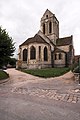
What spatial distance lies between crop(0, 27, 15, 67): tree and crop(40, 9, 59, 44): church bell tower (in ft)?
84.6

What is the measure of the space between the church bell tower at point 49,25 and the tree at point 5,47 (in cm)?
2578

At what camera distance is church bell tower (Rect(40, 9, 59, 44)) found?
41.0m

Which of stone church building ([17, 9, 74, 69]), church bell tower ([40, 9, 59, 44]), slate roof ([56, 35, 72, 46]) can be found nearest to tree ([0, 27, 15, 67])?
stone church building ([17, 9, 74, 69])

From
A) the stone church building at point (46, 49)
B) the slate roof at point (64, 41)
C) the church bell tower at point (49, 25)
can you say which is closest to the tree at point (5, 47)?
the stone church building at point (46, 49)

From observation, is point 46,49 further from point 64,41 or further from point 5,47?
point 5,47

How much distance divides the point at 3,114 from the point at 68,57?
3332cm

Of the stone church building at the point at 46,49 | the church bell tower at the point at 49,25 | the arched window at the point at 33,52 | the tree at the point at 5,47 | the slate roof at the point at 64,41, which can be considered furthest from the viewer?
the church bell tower at the point at 49,25

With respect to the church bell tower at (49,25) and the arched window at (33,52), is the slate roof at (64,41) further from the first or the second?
the arched window at (33,52)

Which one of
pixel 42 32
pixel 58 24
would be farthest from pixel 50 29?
pixel 58 24

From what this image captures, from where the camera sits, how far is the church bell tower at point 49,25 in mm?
40956

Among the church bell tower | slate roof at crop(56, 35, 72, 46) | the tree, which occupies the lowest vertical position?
the tree

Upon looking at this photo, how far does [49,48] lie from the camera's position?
35.1 metres

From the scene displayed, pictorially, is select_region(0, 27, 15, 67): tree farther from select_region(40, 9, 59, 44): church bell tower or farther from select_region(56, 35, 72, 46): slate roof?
select_region(40, 9, 59, 44): church bell tower

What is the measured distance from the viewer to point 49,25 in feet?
138
